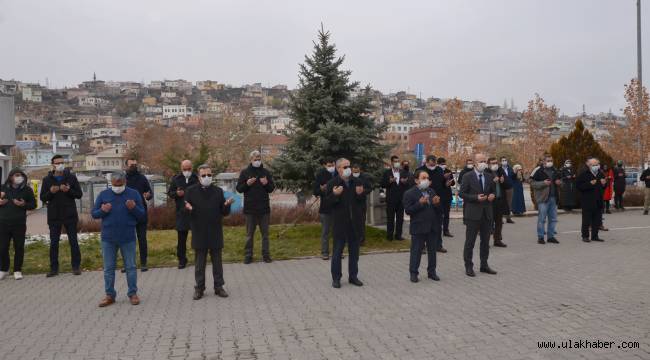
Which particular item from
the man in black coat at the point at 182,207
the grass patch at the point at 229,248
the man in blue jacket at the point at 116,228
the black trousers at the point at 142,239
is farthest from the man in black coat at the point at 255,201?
the man in blue jacket at the point at 116,228

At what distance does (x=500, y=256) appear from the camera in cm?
1145

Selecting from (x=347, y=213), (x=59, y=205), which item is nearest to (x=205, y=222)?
(x=347, y=213)

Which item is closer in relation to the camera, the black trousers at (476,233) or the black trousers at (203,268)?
the black trousers at (203,268)

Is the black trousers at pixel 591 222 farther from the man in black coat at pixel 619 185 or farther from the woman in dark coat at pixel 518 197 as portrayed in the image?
the man in black coat at pixel 619 185

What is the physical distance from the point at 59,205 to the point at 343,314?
6.03 metres

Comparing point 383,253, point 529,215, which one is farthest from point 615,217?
point 383,253

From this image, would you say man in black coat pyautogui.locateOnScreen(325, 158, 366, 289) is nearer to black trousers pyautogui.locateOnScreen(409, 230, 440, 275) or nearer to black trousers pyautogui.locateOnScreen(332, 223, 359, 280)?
black trousers pyautogui.locateOnScreen(332, 223, 359, 280)

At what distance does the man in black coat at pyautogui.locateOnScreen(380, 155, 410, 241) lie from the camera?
42.9 feet

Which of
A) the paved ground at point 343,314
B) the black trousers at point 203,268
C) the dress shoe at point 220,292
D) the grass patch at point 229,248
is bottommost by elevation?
the paved ground at point 343,314

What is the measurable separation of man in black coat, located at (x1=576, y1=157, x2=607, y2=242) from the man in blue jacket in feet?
33.5

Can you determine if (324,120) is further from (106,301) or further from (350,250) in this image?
(106,301)

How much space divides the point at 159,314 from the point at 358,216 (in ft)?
11.1

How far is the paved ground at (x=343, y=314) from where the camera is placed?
229 inches

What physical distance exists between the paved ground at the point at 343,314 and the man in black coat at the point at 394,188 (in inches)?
103
